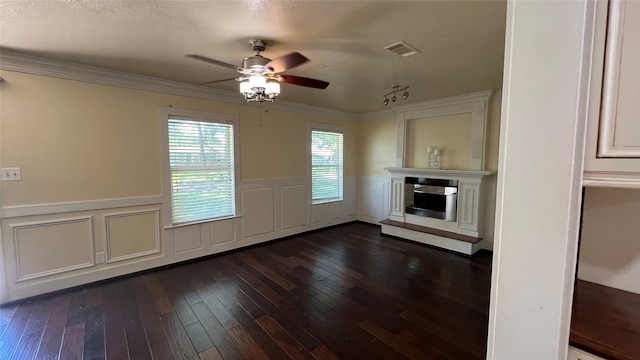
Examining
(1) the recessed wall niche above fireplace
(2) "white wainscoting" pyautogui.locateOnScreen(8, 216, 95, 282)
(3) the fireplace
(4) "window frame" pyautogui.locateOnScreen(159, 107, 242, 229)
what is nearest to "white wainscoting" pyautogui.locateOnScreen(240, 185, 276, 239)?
(4) "window frame" pyautogui.locateOnScreen(159, 107, 242, 229)

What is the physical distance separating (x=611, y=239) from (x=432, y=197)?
3.71 m

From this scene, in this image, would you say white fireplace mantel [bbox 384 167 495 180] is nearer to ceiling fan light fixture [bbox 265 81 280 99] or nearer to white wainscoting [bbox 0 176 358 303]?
white wainscoting [bbox 0 176 358 303]

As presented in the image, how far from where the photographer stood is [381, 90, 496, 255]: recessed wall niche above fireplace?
4160 mm

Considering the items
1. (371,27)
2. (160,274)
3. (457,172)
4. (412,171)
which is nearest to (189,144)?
(160,274)

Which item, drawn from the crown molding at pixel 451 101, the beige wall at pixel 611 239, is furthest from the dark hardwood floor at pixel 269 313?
the crown molding at pixel 451 101

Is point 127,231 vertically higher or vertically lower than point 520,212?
lower

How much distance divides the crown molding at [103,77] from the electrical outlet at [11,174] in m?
0.97

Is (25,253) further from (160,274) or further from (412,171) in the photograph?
(412,171)

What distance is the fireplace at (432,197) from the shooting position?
4.50 meters

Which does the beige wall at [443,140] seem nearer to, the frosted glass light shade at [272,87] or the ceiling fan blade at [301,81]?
the ceiling fan blade at [301,81]

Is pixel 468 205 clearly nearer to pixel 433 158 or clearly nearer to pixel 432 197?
pixel 432 197

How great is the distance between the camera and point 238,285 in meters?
3.12

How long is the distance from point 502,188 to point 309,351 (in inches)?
74.2

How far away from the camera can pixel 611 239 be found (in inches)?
45.0
